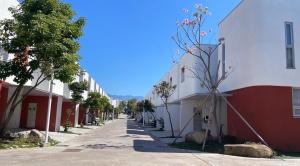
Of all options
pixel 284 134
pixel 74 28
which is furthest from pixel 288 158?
pixel 74 28

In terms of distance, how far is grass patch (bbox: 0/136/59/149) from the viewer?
16.5 m

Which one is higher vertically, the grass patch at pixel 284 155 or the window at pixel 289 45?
the window at pixel 289 45

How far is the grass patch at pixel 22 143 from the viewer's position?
16538 millimetres

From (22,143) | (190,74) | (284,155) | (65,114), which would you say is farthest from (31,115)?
(284,155)

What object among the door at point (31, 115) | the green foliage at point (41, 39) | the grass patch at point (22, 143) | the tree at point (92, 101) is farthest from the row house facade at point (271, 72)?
the tree at point (92, 101)

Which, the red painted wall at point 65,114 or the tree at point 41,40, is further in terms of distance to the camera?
the red painted wall at point 65,114

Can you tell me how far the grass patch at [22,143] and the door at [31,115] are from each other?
1114cm

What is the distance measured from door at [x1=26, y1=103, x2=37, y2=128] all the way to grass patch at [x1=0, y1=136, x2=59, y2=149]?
36.6 ft

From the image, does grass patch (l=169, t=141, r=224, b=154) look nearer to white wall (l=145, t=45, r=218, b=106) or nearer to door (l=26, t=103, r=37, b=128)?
white wall (l=145, t=45, r=218, b=106)

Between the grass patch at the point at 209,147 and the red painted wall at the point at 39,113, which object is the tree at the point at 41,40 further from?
the red painted wall at the point at 39,113

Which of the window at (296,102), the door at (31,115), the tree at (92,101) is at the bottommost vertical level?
the door at (31,115)

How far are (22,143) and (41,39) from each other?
5584 mm

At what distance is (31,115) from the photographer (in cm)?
3005

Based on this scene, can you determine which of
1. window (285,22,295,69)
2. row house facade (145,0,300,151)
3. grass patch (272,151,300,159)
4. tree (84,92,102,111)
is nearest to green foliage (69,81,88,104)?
tree (84,92,102,111)
